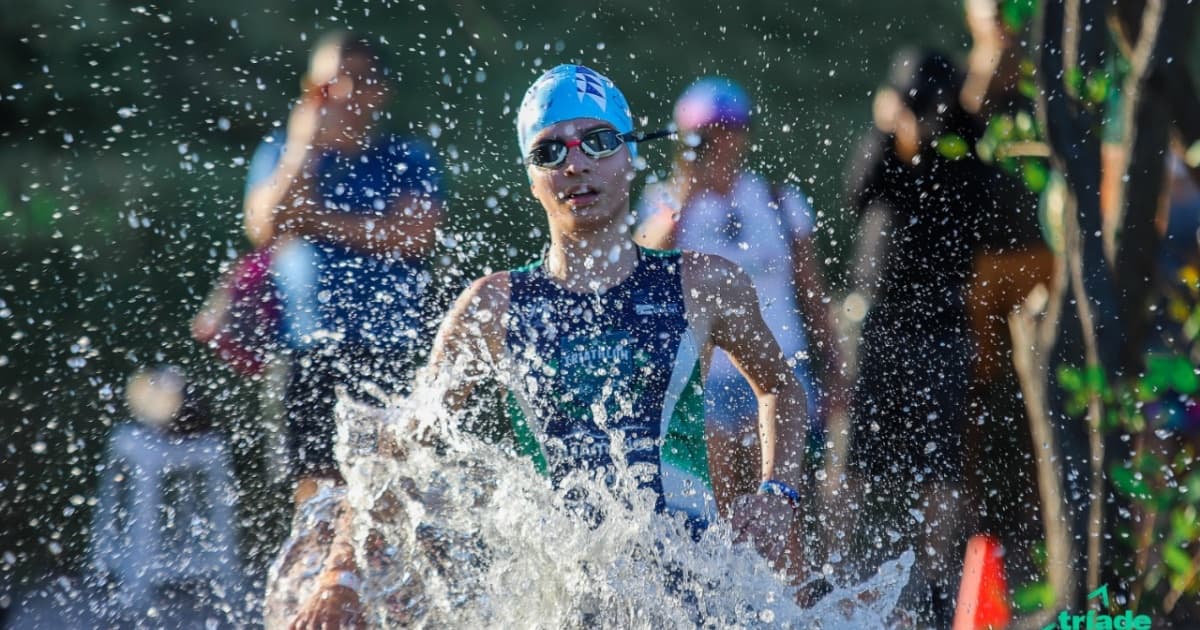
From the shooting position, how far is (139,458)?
4.17 meters

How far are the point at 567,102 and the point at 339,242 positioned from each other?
864 mm

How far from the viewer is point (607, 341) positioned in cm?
263

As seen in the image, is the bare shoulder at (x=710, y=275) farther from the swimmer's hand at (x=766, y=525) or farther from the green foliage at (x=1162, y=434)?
the green foliage at (x=1162, y=434)

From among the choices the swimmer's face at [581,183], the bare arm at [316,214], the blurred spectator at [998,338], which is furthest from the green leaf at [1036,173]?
the bare arm at [316,214]

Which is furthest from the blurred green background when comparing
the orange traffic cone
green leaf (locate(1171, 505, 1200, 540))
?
green leaf (locate(1171, 505, 1200, 540))

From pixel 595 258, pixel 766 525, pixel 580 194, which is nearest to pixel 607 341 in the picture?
pixel 595 258

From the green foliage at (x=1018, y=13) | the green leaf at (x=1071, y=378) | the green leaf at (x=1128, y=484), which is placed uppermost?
the green foliage at (x=1018, y=13)

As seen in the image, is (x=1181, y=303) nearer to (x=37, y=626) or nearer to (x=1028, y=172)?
(x=1028, y=172)

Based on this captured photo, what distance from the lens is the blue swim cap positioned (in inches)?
109

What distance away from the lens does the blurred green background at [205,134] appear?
14.1 ft

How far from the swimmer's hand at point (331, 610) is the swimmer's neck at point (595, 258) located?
0.98 meters

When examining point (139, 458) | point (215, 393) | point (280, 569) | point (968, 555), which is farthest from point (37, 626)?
point (968, 555)

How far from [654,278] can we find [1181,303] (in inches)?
46.1

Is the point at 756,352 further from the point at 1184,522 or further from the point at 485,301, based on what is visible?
the point at 1184,522
